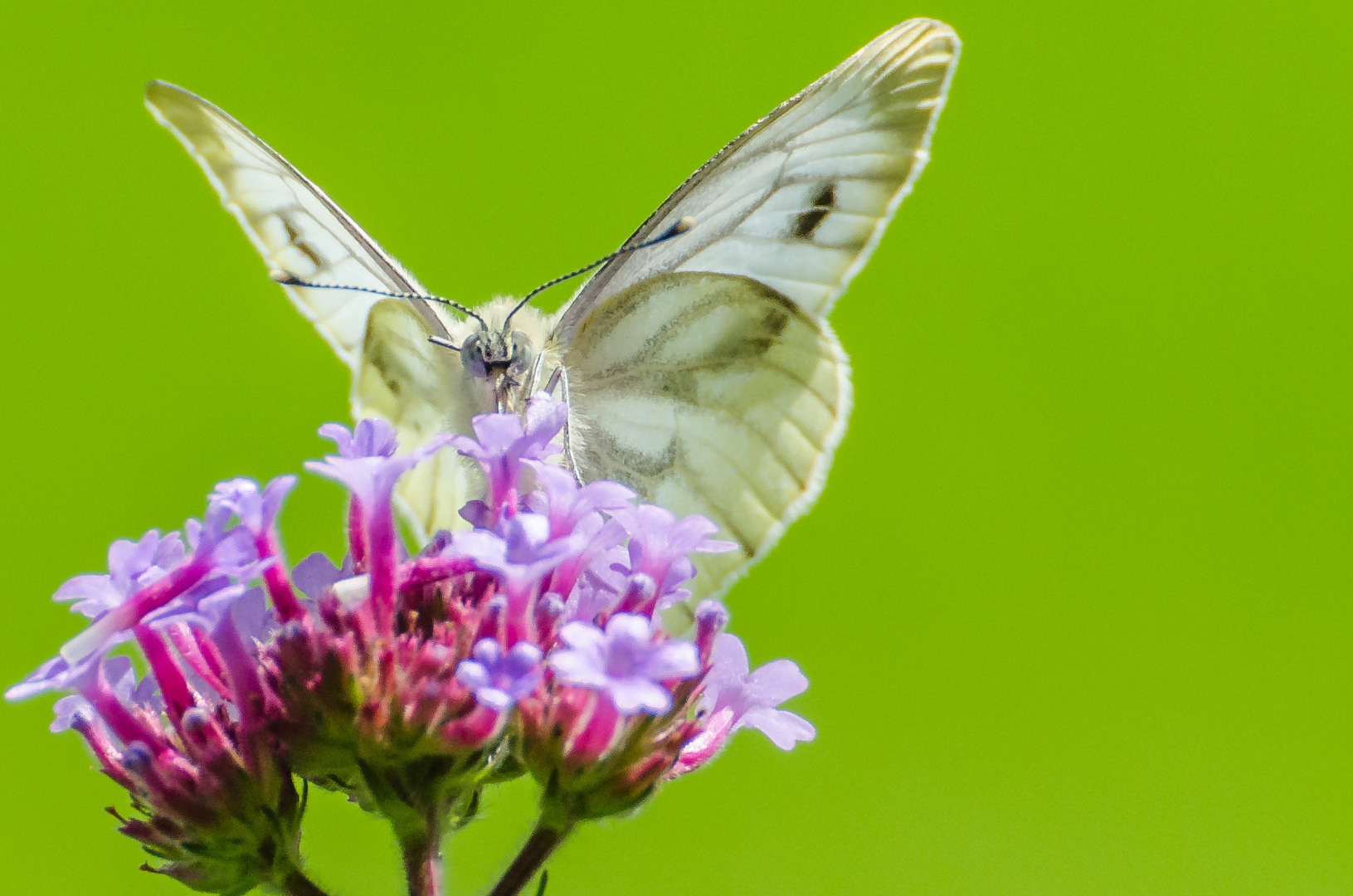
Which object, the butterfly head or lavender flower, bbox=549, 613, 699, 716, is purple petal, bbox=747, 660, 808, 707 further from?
the butterfly head

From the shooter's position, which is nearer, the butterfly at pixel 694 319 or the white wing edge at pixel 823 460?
the butterfly at pixel 694 319

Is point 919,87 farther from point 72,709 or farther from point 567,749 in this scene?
point 72,709

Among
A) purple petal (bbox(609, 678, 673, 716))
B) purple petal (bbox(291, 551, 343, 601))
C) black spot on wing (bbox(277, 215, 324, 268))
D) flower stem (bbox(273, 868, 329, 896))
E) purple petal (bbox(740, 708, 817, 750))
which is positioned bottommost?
purple petal (bbox(740, 708, 817, 750))

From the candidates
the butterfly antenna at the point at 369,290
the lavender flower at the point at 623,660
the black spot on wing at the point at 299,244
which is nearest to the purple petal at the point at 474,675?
the lavender flower at the point at 623,660

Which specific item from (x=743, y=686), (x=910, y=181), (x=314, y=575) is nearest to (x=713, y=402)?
(x=910, y=181)

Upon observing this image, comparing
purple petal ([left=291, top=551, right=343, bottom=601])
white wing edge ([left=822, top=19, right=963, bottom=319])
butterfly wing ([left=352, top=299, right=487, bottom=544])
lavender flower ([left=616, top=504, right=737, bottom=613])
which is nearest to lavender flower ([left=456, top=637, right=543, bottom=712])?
lavender flower ([left=616, top=504, right=737, bottom=613])

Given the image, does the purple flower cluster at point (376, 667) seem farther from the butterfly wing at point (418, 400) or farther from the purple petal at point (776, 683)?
the butterfly wing at point (418, 400)

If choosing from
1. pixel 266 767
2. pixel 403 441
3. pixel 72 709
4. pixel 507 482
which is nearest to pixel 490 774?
pixel 266 767
